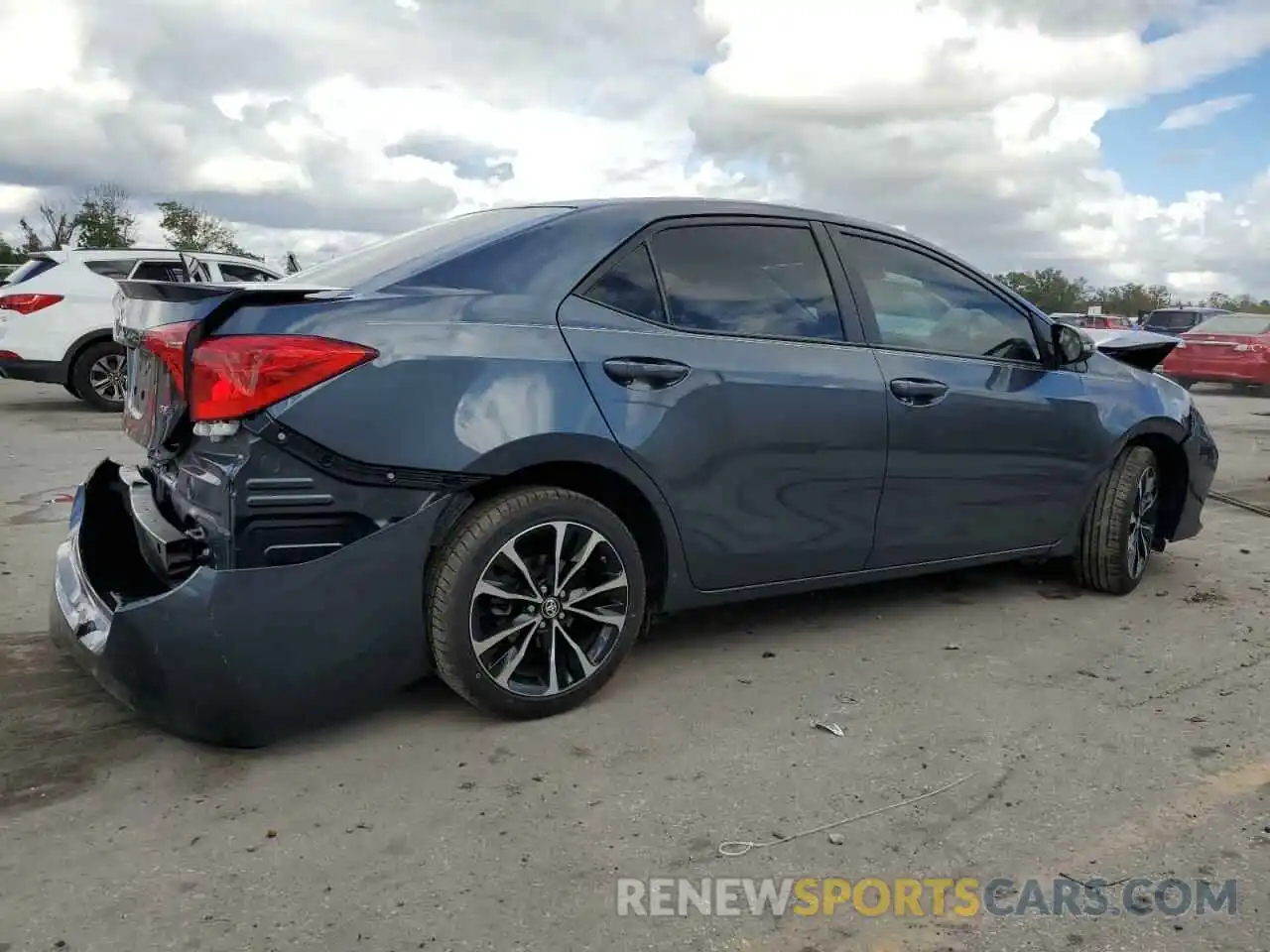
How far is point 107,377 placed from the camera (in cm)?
1172

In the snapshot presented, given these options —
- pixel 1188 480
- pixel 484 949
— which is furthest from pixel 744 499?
pixel 1188 480

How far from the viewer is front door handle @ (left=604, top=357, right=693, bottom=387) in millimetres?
3326

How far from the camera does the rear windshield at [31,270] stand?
37.9ft

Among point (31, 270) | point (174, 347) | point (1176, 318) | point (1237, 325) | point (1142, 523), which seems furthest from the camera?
point (1176, 318)

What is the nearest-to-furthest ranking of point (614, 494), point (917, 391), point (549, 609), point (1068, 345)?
point (549, 609), point (614, 494), point (917, 391), point (1068, 345)

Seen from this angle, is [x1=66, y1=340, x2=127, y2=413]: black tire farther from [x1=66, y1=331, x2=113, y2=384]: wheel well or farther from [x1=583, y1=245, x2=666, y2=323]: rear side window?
[x1=583, y1=245, x2=666, y2=323]: rear side window

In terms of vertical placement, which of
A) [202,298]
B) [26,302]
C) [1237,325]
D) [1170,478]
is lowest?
[1170,478]

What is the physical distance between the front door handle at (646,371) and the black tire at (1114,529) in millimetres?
2364

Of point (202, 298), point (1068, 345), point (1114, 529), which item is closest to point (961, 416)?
point (1068, 345)

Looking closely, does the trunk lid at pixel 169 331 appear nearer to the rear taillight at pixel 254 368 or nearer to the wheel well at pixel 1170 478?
the rear taillight at pixel 254 368

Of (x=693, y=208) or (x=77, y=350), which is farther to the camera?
(x=77, y=350)

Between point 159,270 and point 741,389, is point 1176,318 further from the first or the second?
point 741,389

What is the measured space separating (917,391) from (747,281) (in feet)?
2.60

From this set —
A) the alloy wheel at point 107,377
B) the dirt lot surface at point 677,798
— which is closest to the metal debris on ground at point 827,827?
the dirt lot surface at point 677,798
